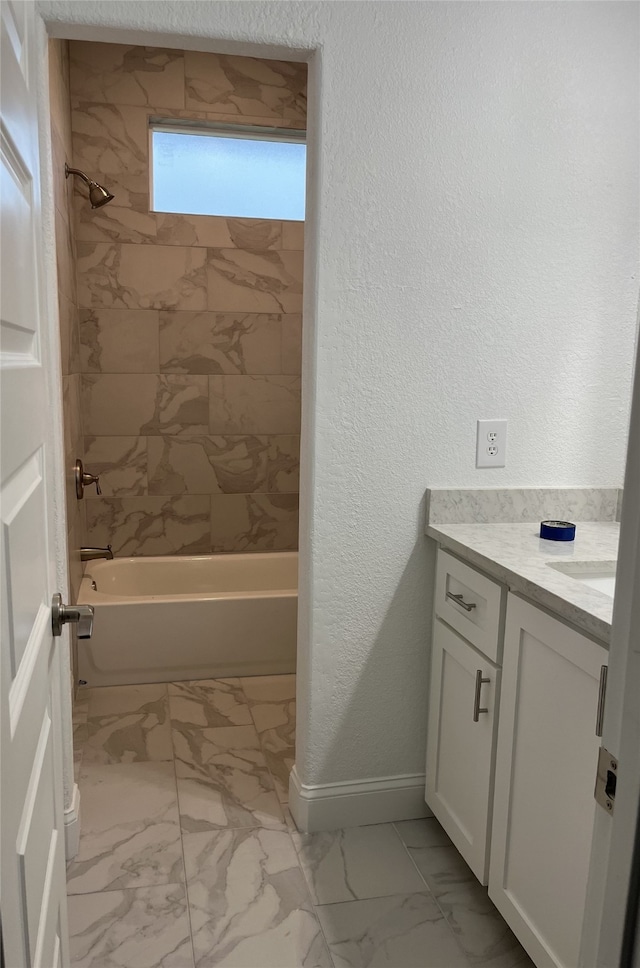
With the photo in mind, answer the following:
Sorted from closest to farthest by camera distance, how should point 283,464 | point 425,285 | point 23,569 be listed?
point 23,569 < point 425,285 < point 283,464

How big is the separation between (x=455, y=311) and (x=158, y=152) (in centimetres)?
216

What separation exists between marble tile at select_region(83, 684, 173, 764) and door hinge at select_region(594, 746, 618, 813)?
2148 mm

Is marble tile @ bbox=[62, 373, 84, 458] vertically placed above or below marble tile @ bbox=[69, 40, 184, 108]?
below

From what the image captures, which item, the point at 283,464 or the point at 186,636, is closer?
the point at 186,636

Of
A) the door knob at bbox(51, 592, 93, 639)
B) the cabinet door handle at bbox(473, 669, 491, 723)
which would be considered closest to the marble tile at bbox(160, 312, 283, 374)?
the cabinet door handle at bbox(473, 669, 491, 723)

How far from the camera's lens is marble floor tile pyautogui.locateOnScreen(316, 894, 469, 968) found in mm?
1735

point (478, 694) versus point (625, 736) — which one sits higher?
point (625, 736)

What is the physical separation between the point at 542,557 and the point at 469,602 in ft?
0.77

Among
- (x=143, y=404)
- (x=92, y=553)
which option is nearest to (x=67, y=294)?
(x=143, y=404)

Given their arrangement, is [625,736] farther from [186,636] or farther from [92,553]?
[92,553]

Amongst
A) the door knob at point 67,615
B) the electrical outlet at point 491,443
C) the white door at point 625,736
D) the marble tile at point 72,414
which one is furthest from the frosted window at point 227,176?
the white door at point 625,736

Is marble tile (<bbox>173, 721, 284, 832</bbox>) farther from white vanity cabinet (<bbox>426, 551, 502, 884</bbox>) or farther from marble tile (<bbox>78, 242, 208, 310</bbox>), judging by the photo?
marble tile (<bbox>78, 242, 208, 310</bbox>)

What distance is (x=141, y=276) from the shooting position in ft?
11.8

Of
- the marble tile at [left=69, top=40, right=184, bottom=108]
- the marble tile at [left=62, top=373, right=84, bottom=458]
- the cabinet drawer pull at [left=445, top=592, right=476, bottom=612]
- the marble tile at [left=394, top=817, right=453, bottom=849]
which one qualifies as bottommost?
the marble tile at [left=394, top=817, right=453, bottom=849]
